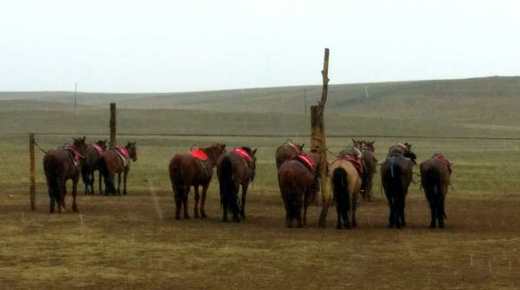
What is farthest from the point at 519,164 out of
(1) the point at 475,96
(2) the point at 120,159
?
(1) the point at 475,96

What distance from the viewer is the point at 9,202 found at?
24766 millimetres

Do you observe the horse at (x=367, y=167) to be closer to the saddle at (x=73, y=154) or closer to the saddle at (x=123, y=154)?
the saddle at (x=123, y=154)

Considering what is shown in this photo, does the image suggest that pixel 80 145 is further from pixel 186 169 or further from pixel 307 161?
pixel 307 161

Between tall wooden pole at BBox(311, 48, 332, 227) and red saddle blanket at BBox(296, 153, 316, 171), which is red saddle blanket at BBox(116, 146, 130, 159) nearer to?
tall wooden pole at BBox(311, 48, 332, 227)

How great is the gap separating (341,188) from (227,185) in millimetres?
2598

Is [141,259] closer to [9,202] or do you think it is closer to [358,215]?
[358,215]

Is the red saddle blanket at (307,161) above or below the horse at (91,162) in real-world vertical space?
above

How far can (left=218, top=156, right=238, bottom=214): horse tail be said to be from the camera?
67.8ft

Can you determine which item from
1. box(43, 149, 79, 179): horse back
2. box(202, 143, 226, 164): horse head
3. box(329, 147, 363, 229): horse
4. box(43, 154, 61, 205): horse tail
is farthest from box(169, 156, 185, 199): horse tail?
box(329, 147, 363, 229): horse

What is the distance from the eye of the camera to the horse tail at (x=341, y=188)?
19453 millimetres

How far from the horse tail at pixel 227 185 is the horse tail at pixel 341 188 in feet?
7.55

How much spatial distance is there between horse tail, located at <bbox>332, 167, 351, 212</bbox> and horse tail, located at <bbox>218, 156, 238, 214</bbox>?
7.55ft

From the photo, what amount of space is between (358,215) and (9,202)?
8.53 meters

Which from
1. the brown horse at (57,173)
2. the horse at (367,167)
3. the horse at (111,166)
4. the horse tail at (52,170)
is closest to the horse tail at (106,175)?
the horse at (111,166)
